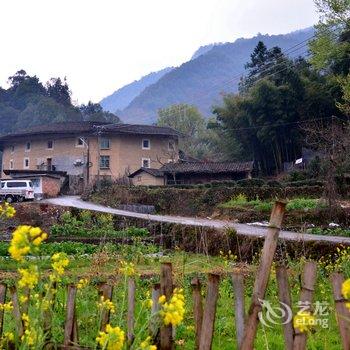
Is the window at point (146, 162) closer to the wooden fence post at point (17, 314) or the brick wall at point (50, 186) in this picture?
the brick wall at point (50, 186)

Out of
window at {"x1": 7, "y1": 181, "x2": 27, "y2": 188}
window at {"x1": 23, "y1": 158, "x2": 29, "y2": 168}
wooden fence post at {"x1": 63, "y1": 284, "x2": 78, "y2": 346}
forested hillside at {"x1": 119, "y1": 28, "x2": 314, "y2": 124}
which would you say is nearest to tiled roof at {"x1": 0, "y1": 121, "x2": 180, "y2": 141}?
window at {"x1": 23, "y1": 158, "x2": 29, "y2": 168}

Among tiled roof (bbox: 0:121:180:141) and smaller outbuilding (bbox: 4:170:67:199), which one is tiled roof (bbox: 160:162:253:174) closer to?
tiled roof (bbox: 0:121:180:141)

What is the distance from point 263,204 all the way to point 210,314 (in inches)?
861

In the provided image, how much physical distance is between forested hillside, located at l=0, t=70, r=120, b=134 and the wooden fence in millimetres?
74562

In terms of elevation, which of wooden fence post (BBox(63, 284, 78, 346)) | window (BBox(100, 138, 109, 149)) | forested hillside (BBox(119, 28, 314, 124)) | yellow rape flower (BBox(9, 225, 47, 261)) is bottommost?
wooden fence post (BBox(63, 284, 78, 346))

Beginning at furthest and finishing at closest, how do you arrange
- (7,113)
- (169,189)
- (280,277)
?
(7,113) → (169,189) → (280,277)

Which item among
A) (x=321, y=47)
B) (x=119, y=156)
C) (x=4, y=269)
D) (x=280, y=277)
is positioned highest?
(x=321, y=47)

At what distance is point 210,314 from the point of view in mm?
3158

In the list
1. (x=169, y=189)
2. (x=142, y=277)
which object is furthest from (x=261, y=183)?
(x=142, y=277)

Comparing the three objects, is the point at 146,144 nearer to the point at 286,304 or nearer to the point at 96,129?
the point at 96,129

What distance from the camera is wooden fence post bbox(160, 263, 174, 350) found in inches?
136

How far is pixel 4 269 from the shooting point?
38.2ft

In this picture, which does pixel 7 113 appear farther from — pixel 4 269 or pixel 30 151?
pixel 4 269

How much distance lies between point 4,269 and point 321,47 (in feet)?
96.9
